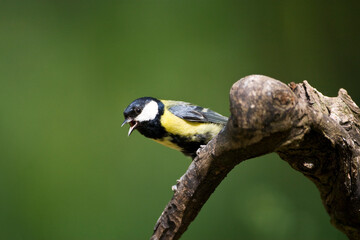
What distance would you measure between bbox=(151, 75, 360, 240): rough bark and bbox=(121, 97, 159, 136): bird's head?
534 mm

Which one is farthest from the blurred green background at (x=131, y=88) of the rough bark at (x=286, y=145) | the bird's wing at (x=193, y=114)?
the rough bark at (x=286, y=145)

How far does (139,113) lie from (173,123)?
15cm

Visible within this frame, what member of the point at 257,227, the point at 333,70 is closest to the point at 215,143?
the point at 257,227

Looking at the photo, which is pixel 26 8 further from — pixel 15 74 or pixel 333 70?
pixel 333 70

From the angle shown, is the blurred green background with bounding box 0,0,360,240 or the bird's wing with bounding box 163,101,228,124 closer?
the bird's wing with bounding box 163,101,228,124

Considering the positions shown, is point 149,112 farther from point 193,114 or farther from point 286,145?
point 286,145

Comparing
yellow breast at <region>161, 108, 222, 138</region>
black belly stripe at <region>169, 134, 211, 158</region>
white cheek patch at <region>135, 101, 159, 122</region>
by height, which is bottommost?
black belly stripe at <region>169, 134, 211, 158</region>

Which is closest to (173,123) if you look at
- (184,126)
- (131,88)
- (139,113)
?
(184,126)

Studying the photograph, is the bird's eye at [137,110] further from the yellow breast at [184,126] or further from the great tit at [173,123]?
the yellow breast at [184,126]

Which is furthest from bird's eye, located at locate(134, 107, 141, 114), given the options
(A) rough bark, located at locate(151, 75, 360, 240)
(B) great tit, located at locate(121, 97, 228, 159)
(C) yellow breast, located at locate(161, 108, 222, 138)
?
(A) rough bark, located at locate(151, 75, 360, 240)

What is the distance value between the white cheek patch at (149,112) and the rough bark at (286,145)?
1.75 feet

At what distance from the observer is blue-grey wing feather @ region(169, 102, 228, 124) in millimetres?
1709

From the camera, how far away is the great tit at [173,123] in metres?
1.68

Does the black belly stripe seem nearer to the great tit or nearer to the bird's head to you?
the great tit
